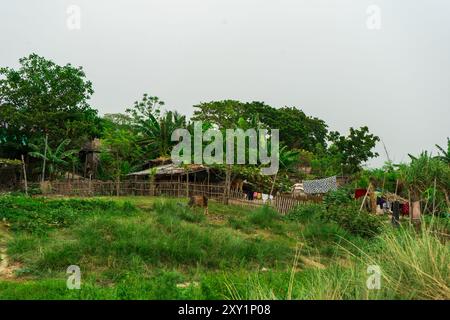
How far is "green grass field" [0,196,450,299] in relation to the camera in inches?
167

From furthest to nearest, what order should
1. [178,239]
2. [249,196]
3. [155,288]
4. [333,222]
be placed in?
[249,196]
[333,222]
[178,239]
[155,288]

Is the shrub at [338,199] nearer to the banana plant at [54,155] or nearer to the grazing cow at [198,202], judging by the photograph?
the grazing cow at [198,202]

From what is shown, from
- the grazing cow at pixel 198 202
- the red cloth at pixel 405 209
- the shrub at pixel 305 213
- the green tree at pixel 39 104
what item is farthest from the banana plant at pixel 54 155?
the red cloth at pixel 405 209

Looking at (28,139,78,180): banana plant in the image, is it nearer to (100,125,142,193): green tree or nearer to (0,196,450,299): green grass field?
(100,125,142,193): green tree

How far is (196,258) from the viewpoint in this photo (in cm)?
812

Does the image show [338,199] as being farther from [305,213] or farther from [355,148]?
[355,148]

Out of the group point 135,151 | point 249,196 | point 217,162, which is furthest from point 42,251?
point 135,151

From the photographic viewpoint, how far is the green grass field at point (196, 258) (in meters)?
4.23

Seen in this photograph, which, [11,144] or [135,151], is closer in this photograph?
[11,144]

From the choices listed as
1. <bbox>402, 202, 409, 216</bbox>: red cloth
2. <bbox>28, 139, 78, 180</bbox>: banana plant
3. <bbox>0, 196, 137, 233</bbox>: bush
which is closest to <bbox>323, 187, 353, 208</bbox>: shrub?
<bbox>402, 202, 409, 216</bbox>: red cloth

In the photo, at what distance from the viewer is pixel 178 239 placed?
28.8 feet

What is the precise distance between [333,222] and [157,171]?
1356cm

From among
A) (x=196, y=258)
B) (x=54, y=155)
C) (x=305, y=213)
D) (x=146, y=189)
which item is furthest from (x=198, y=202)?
(x=54, y=155)
